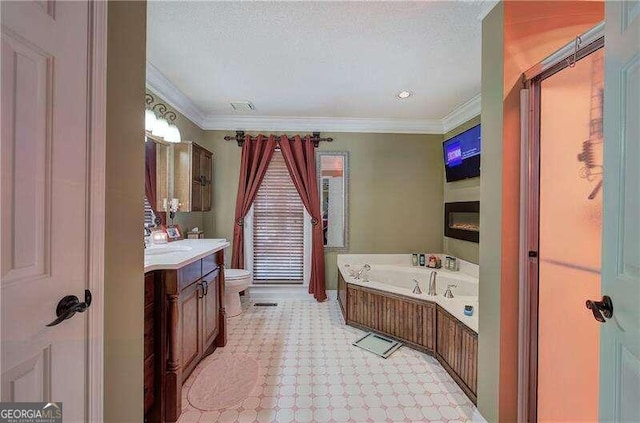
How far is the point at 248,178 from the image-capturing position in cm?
355

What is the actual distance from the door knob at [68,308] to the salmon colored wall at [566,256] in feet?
6.52

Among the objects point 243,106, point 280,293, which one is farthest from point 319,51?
point 280,293

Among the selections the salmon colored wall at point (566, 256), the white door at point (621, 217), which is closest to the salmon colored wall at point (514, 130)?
the salmon colored wall at point (566, 256)

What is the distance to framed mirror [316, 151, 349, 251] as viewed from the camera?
12.0 ft

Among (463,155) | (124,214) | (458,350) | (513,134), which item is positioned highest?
(463,155)

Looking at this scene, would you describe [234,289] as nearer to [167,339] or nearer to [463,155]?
[167,339]

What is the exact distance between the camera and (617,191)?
820 millimetres

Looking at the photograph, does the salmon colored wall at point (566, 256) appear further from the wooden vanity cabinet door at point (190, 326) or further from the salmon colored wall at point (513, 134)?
the wooden vanity cabinet door at point (190, 326)

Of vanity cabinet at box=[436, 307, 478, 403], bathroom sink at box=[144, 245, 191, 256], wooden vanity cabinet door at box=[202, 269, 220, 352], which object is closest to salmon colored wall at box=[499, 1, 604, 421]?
vanity cabinet at box=[436, 307, 478, 403]

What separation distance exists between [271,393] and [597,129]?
244cm

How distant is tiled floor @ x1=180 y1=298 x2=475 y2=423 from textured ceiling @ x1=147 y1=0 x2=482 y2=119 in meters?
2.47

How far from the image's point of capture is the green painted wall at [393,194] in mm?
3664

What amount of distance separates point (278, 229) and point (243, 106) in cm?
164

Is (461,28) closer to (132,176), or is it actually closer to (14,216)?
(132,176)
